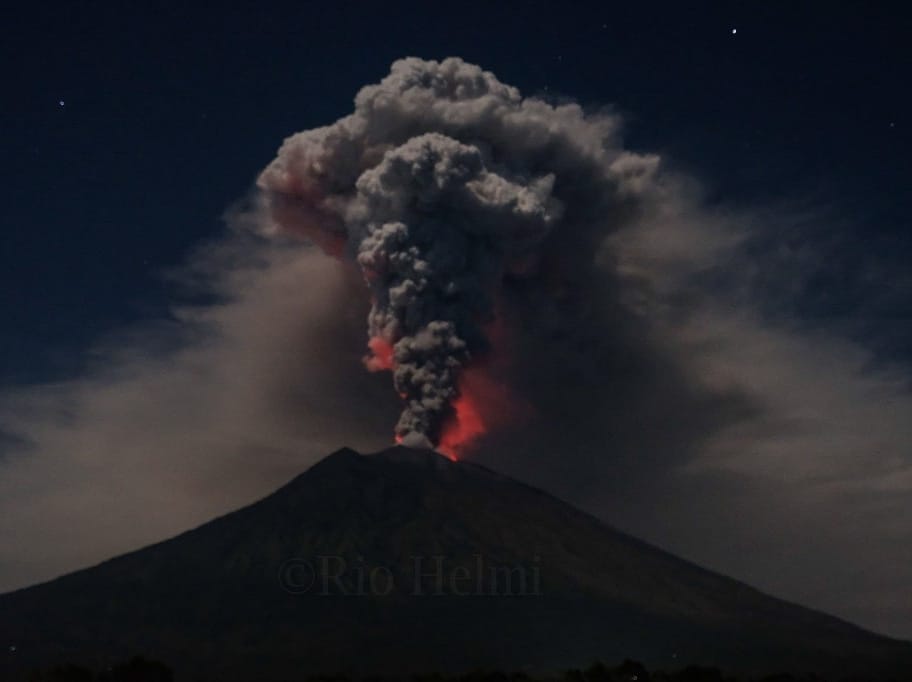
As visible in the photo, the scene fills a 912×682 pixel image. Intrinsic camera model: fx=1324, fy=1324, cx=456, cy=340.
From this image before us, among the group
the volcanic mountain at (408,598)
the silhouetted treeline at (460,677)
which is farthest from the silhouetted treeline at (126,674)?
the volcanic mountain at (408,598)

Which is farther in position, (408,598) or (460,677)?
(408,598)

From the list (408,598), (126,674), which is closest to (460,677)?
(126,674)

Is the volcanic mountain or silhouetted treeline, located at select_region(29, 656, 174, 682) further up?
the volcanic mountain

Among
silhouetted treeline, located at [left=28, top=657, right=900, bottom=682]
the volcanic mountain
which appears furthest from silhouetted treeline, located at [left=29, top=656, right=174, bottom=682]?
the volcanic mountain

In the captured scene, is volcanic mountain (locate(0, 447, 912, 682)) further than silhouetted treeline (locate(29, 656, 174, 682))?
Yes

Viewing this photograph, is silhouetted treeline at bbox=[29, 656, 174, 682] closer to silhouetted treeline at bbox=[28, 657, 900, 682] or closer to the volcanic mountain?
silhouetted treeline at bbox=[28, 657, 900, 682]

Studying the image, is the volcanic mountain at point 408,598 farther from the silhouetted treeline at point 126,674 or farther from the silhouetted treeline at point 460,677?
the silhouetted treeline at point 126,674

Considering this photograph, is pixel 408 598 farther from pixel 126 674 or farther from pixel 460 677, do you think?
pixel 126 674

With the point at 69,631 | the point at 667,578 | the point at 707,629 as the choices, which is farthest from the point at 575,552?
the point at 69,631
